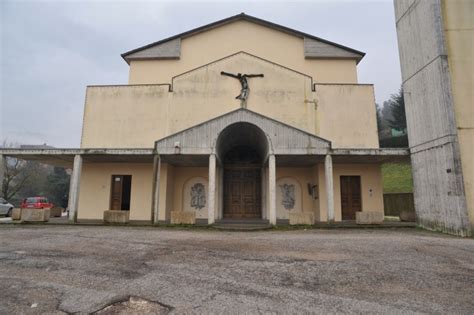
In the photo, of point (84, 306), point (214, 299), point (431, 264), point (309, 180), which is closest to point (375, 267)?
point (431, 264)

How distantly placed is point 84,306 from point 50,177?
39.1 metres

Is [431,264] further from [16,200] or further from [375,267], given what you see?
[16,200]

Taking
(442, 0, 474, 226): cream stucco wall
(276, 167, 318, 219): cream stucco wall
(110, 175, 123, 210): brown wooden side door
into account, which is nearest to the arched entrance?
(276, 167, 318, 219): cream stucco wall

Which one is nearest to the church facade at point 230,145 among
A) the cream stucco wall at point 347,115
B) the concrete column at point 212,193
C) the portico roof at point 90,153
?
→ the cream stucco wall at point 347,115

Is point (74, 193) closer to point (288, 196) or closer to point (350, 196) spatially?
point (288, 196)

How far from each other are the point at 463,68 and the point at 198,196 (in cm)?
1317

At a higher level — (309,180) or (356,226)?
(309,180)

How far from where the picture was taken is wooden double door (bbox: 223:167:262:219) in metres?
15.2

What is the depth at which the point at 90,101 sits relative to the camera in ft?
49.4

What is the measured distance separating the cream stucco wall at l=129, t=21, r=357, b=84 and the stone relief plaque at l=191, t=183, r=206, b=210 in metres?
7.00

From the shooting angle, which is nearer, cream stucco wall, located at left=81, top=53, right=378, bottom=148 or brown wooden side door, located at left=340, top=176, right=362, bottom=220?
brown wooden side door, located at left=340, top=176, right=362, bottom=220

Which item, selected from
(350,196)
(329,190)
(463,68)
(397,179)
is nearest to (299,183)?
(350,196)

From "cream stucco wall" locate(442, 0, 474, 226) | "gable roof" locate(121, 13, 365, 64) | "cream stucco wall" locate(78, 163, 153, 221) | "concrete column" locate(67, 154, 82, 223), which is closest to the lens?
"cream stucco wall" locate(442, 0, 474, 226)

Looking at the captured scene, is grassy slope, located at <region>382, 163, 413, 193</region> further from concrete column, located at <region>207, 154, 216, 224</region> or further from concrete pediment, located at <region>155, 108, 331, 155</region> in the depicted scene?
concrete column, located at <region>207, 154, 216, 224</region>
